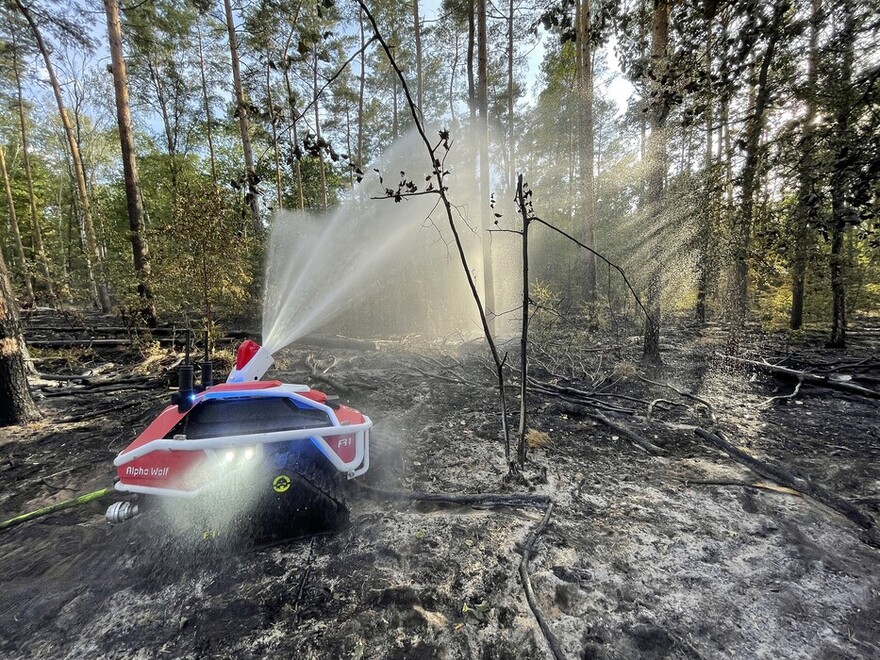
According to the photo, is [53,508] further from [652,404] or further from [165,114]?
[165,114]

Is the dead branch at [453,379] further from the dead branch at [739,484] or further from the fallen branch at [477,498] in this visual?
the dead branch at [739,484]

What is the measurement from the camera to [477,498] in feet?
10.1

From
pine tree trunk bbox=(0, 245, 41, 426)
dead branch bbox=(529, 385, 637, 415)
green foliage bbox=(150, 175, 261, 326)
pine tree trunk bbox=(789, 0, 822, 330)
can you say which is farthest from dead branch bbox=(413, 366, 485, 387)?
pine tree trunk bbox=(0, 245, 41, 426)

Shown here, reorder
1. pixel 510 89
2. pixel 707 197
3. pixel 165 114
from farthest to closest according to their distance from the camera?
pixel 165 114, pixel 510 89, pixel 707 197

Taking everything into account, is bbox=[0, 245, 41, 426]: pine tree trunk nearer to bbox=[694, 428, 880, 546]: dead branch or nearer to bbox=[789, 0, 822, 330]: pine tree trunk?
bbox=[789, 0, 822, 330]: pine tree trunk

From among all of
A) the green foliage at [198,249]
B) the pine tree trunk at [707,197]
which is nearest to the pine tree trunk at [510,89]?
the pine tree trunk at [707,197]

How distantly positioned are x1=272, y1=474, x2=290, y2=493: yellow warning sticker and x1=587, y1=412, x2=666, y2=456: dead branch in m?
3.79

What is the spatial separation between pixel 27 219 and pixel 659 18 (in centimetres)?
3543

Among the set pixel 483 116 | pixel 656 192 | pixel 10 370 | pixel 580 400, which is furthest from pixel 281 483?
pixel 483 116

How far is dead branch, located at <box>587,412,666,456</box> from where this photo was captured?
3.90 m

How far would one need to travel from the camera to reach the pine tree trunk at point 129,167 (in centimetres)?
793

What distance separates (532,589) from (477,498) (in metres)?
1.00

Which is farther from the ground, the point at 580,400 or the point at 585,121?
the point at 585,121

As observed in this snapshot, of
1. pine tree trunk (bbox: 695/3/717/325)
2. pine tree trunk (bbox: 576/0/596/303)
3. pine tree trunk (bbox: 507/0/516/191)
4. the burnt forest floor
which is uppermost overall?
pine tree trunk (bbox: 507/0/516/191)
